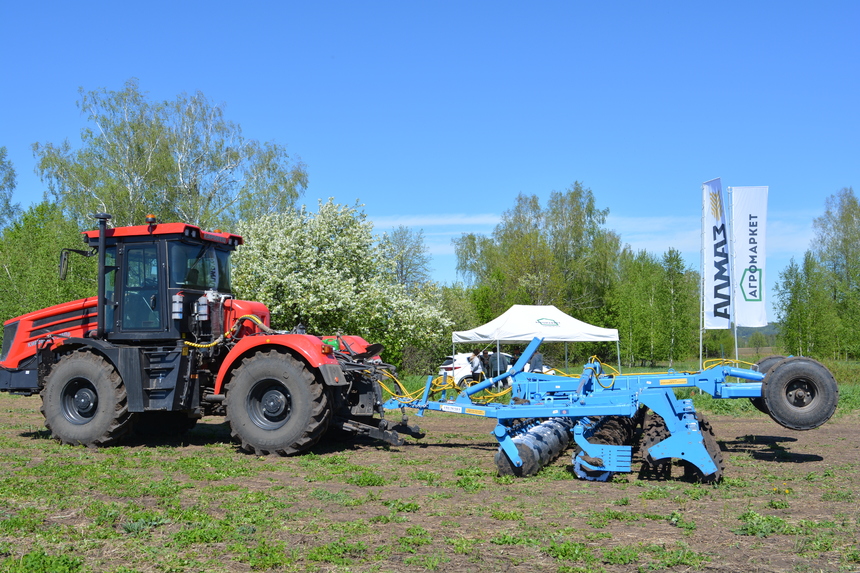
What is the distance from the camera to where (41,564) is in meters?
4.62

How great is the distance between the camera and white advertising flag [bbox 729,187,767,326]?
54.8ft

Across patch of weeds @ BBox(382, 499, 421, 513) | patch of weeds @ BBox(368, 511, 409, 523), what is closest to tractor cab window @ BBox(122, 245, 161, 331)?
patch of weeds @ BBox(382, 499, 421, 513)

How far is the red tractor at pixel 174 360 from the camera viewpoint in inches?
364

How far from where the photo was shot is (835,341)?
110ft

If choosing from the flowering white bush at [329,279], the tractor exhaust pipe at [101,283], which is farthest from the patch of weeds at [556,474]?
the flowering white bush at [329,279]

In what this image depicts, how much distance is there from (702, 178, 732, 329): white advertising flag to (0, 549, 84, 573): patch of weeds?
1497 centimetres

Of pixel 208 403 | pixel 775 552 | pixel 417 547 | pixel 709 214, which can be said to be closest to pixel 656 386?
pixel 775 552

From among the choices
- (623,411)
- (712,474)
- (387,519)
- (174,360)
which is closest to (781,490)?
(712,474)

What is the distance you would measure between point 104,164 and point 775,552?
114 ft

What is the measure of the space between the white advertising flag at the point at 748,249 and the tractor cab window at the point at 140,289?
42.2 feet

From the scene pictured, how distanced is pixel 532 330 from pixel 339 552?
1749 centimetres

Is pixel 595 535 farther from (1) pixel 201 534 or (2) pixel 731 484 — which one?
(1) pixel 201 534

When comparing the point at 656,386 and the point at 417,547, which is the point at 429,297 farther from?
the point at 417,547

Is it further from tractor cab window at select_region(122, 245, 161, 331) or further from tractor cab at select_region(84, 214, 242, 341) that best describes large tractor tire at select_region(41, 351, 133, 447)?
tractor cab window at select_region(122, 245, 161, 331)
